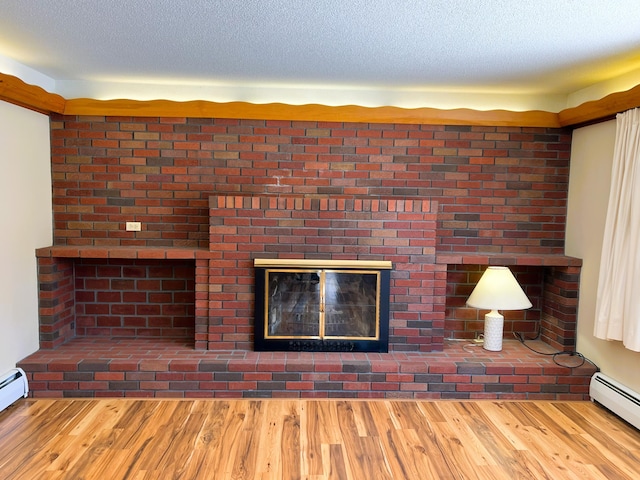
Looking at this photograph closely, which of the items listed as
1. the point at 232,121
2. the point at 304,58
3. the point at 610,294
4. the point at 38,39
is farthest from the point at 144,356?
the point at 610,294

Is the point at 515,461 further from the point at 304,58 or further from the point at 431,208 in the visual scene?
the point at 304,58

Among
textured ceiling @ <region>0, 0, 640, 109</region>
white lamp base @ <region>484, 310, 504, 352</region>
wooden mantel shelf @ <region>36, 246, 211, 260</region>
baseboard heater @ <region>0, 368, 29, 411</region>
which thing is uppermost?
textured ceiling @ <region>0, 0, 640, 109</region>

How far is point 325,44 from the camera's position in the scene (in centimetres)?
258

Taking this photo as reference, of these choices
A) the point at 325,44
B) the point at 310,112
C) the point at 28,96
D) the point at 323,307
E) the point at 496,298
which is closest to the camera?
the point at 325,44

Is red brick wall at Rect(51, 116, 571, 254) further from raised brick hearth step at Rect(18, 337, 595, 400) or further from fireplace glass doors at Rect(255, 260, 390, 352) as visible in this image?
raised brick hearth step at Rect(18, 337, 595, 400)

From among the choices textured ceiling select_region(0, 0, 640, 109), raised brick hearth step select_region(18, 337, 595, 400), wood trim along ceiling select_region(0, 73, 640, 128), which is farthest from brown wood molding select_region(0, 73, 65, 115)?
raised brick hearth step select_region(18, 337, 595, 400)

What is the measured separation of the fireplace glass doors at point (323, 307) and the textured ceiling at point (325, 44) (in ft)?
4.65

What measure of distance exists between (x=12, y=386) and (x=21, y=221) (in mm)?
1108

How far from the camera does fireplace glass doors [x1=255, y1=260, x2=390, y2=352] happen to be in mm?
3377

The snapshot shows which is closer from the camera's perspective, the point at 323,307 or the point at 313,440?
the point at 313,440

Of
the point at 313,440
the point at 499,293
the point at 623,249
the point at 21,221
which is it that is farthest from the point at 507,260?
the point at 21,221

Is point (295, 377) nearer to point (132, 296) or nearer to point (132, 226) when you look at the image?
point (132, 296)

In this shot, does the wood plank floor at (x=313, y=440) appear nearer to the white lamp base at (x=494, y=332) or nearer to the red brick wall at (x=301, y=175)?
the white lamp base at (x=494, y=332)

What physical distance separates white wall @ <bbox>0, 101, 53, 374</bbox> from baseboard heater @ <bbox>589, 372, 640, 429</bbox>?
402cm
